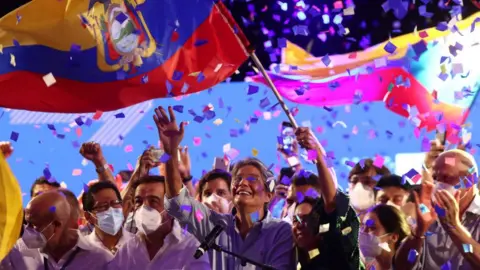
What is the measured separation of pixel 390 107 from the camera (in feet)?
22.9

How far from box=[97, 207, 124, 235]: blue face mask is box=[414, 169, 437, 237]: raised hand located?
5.34 ft

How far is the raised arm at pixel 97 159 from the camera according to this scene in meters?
5.92

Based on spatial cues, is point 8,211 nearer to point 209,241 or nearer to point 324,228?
point 209,241

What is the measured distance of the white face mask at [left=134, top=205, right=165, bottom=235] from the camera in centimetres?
495

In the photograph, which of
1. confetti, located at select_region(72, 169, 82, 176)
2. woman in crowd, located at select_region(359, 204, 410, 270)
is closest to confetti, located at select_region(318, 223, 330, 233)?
woman in crowd, located at select_region(359, 204, 410, 270)

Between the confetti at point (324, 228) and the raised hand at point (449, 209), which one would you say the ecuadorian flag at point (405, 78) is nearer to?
the raised hand at point (449, 209)

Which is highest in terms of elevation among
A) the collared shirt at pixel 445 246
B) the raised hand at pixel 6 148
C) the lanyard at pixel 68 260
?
the lanyard at pixel 68 260

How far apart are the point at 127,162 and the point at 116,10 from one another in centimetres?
191

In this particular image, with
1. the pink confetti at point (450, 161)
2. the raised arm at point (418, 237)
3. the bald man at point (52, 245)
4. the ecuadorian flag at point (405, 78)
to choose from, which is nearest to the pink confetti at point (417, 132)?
the ecuadorian flag at point (405, 78)

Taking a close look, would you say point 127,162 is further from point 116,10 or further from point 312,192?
point 312,192

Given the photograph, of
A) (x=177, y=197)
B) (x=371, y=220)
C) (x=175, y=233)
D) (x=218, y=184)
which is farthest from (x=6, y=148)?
(x=371, y=220)

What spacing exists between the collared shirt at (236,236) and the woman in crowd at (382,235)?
0.49m

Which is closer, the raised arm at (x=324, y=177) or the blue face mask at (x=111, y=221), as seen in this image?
the raised arm at (x=324, y=177)

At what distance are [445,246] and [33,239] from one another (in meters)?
2.14
